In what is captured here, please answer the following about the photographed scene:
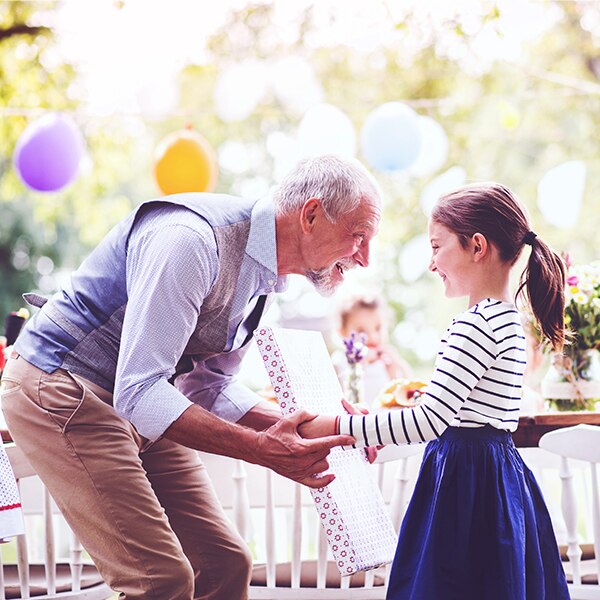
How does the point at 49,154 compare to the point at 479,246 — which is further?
the point at 49,154

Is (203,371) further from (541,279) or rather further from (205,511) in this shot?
(541,279)

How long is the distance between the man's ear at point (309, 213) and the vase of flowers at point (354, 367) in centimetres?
94

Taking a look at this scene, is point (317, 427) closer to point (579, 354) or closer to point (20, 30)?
point (579, 354)

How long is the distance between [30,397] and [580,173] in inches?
→ 152

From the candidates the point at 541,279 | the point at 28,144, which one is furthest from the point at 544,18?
the point at 541,279

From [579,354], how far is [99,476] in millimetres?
1560

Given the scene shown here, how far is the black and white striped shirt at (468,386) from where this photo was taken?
6.06 ft

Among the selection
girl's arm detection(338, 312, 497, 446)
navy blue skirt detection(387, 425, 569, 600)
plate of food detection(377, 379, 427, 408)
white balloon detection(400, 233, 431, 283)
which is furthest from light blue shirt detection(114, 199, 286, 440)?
white balloon detection(400, 233, 431, 283)

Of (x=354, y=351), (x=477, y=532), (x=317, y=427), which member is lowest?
(x=477, y=532)

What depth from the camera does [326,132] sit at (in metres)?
4.88

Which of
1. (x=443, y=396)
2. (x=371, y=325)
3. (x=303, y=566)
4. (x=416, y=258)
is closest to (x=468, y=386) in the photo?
(x=443, y=396)

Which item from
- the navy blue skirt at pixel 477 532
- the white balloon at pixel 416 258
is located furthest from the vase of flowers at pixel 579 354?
the white balloon at pixel 416 258

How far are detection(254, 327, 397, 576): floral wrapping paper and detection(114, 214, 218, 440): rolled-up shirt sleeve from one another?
217 millimetres

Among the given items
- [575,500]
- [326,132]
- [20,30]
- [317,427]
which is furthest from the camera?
[20,30]
